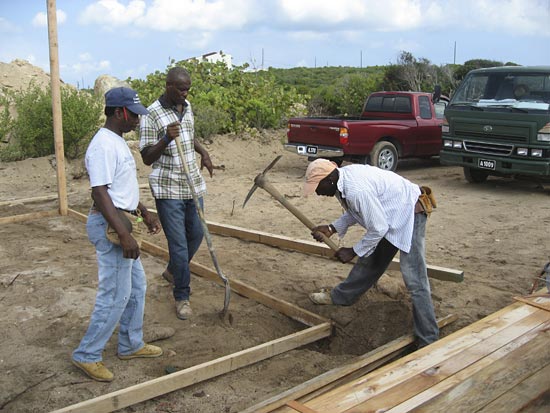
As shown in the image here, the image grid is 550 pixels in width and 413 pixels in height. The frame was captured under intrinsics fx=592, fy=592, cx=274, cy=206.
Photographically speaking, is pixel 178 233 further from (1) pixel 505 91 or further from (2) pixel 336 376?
(1) pixel 505 91

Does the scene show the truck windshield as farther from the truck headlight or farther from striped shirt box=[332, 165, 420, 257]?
striped shirt box=[332, 165, 420, 257]

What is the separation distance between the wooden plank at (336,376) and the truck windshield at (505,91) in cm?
680

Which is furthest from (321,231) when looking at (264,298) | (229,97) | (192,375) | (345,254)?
(229,97)

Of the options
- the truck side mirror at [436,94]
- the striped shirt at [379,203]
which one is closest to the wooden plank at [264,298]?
the striped shirt at [379,203]

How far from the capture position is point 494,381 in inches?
125

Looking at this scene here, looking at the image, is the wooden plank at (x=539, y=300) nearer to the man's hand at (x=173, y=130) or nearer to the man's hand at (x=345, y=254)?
the man's hand at (x=345, y=254)

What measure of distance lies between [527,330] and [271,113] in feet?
40.8

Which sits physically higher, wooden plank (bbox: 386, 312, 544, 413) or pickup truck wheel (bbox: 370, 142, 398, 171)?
pickup truck wheel (bbox: 370, 142, 398, 171)

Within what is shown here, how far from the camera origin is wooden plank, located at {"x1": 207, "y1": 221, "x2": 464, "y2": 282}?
5.38m

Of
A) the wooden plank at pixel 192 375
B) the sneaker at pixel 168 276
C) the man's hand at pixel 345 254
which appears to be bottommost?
the wooden plank at pixel 192 375

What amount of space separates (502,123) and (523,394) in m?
7.54

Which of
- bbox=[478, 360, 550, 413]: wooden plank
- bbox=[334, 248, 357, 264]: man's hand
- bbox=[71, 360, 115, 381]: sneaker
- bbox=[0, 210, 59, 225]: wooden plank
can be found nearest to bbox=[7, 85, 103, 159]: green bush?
bbox=[0, 210, 59, 225]: wooden plank

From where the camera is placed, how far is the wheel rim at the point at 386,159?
12.0 metres

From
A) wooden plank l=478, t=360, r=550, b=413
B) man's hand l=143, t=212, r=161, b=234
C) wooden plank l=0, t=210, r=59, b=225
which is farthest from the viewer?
wooden plank l=0, t=210, r=59, b=225
